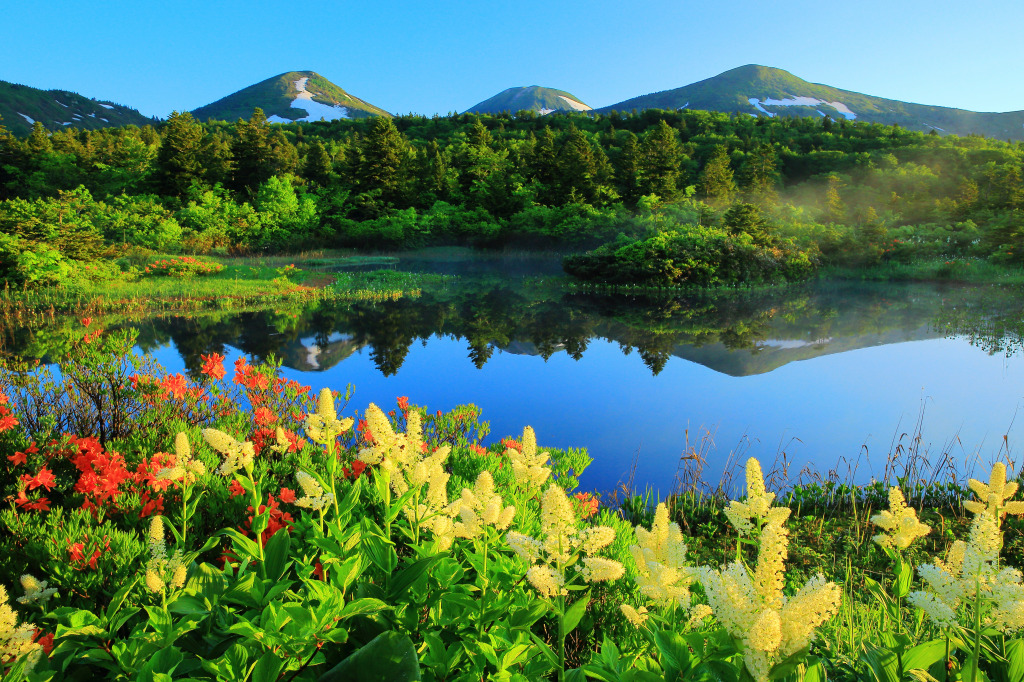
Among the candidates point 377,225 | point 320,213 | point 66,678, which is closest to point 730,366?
point 66,678

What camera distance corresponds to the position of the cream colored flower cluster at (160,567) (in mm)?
1403

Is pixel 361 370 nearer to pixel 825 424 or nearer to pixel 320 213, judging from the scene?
pixel 825 424

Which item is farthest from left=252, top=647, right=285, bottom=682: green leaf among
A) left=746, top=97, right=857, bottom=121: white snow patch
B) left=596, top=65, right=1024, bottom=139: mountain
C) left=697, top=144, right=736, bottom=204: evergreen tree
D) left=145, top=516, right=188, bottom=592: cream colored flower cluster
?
left=746, top=97, right=857, bottom=121: white snow patch

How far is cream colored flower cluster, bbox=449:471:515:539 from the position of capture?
146 cm

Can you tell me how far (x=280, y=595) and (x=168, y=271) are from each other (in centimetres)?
2023

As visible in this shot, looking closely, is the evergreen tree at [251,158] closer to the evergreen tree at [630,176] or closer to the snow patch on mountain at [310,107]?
the evergreen tree at [630,176]

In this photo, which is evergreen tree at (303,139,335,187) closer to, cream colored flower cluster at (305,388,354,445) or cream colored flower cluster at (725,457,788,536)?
cream colored flower cluster at (305,388,354,445)

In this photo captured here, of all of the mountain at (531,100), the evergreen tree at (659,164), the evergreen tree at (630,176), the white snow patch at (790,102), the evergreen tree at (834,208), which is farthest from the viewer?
the mountain at (531,100)

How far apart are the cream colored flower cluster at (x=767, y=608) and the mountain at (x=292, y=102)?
377ft

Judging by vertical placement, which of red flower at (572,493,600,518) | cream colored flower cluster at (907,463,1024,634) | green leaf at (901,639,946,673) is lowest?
red flower at (572,493,600,518)

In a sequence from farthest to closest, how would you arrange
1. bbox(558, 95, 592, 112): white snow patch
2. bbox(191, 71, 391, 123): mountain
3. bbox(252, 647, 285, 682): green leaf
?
bbox(558, 95, 592, 112): white snow patch, bbox(191, 71, 391, 123): mountain, bbox(252, 647, 285, 682): green leaf

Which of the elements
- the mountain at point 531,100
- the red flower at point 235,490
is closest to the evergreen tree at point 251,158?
the red flower at point 235,490

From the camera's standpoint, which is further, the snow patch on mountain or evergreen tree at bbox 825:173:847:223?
the snow patch on mountain

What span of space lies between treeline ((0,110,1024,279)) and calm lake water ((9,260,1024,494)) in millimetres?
13800
